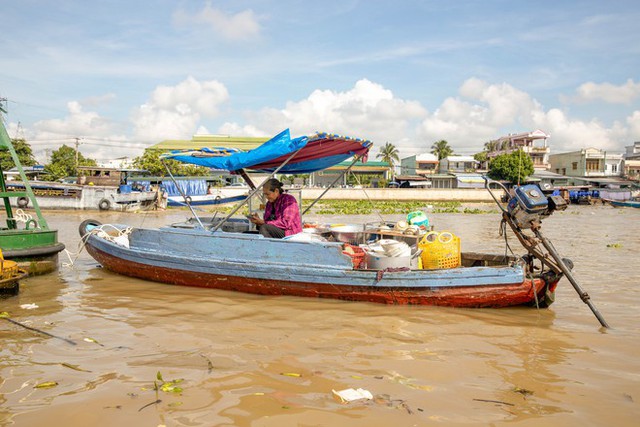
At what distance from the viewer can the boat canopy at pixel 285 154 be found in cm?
622

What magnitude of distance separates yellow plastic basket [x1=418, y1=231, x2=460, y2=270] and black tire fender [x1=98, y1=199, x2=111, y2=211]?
861 inches

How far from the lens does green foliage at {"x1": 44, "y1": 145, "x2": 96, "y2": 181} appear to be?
37987mm

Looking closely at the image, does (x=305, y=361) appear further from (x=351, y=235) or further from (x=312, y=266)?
(x=351, y=235)

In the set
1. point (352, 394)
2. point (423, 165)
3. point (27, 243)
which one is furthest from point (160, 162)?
point (423, 165)

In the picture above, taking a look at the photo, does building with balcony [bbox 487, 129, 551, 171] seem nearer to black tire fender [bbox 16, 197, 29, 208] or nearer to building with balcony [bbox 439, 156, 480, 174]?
building with balcony [bbox 439, 156, 480, 174]

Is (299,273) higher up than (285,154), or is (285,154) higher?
(285,154)

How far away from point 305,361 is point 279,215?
10.1ft

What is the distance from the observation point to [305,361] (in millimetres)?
4125

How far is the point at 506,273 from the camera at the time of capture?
5.55m

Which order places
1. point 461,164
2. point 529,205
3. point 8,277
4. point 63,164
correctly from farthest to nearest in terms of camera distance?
point 461,164 → point 63,164 → point 8,277 → point 529,205

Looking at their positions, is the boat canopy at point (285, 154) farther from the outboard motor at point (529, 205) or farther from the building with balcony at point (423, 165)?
the building with balcony at point (423, 165)

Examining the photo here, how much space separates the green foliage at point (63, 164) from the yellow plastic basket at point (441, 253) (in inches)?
1320

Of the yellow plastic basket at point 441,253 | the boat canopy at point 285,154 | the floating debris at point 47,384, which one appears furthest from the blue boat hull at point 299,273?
the floating debris at point 47,384

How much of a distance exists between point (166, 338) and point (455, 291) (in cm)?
330
